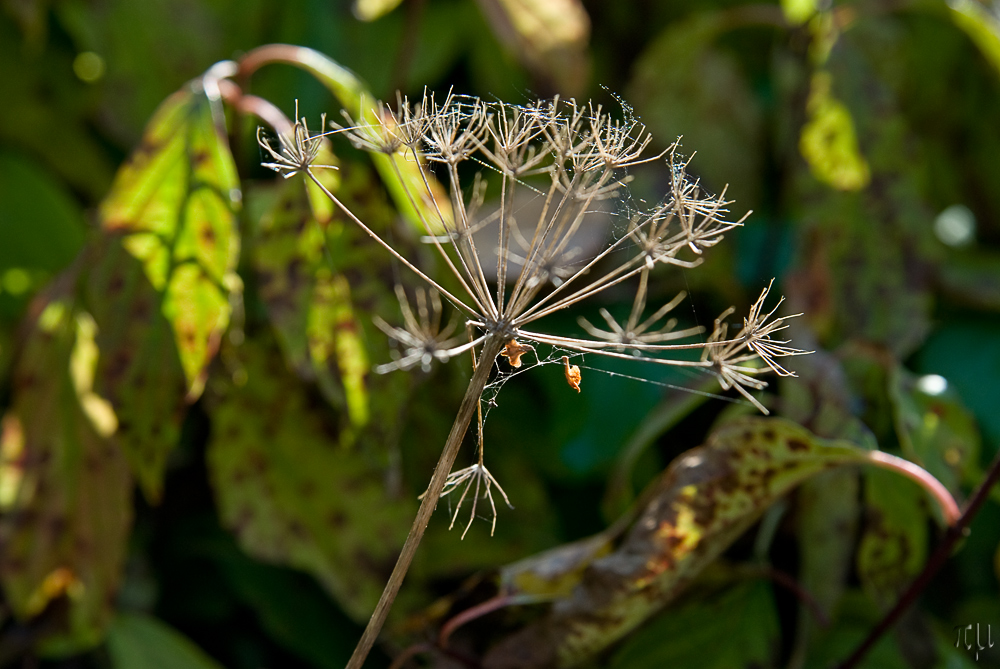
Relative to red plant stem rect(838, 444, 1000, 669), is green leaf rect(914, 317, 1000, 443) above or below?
above

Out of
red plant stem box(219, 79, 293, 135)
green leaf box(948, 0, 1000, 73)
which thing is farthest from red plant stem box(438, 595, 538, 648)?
green leaf box(948, 0, 1000, 73)

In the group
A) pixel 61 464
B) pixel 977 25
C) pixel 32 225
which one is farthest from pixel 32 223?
pixel 977 25

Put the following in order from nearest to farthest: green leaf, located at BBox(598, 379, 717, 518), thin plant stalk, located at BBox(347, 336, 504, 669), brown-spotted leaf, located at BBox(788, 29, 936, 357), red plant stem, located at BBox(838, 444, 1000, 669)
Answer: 1. thin plant stalk, located at BBox(347, 336, 504, 669)
2. red plant stem, located at BBox(838, 444, 1000, 669)
3. green leaf, located at BBox(598, 379, 717, 518)
4. brown-spotted leaf, located at BBox(788, 29, 936, 357)

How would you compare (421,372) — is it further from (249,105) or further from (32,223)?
(32,223)

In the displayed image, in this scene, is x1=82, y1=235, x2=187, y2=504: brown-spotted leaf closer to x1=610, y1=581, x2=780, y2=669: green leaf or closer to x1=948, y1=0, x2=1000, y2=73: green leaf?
x1=610, y1=581, x2=780, y2=669: green leaf

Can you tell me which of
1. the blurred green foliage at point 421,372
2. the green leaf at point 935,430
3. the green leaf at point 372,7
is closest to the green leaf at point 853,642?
the blurred green foliage at point 421,372

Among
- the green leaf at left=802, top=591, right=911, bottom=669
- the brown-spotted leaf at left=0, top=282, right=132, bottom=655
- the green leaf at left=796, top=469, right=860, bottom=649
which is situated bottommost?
the brown-spotted leaf at left=0, top=282, right=132, bottom=655

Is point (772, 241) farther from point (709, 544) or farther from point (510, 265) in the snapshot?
point (709, 544)

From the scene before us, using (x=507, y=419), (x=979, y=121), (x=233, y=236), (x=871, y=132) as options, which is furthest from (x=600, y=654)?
(x=979, y=121)

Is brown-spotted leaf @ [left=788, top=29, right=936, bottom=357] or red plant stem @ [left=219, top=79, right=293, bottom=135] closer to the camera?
red plant stem @ [left=219, top=79, right=293, bottom=135]
